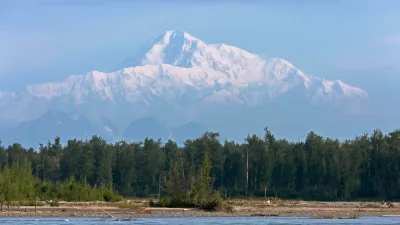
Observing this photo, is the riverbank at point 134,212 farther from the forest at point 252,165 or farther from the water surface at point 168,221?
the forest at point 252,165

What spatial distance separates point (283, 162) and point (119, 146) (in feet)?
92.7

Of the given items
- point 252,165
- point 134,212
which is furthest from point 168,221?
point 252,165

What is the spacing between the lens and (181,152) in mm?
140500

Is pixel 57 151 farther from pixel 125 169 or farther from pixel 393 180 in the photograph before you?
pixel 393 180

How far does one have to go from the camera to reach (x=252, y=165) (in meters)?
134

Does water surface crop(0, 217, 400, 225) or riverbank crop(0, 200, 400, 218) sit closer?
water surface crop(0, 217, 400, 225)

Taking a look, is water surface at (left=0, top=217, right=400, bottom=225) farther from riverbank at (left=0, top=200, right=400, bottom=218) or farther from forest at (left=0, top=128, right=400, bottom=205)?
forest at (left=0, top=128, right=400, bottom=205)

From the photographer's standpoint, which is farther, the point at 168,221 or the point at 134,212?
the point at 134,212

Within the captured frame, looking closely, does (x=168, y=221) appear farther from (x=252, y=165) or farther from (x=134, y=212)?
(x=252, y=165)

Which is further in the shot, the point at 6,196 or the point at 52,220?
the point at 6,196

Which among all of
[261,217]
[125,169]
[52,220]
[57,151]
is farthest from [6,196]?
[57,151]

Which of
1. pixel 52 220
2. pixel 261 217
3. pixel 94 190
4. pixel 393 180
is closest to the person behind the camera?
pixel 52 220

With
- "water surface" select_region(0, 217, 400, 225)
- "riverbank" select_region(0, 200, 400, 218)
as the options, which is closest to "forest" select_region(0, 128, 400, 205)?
"riverbank" select_region(0, 200, 400, 218)

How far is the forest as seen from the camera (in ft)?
417
